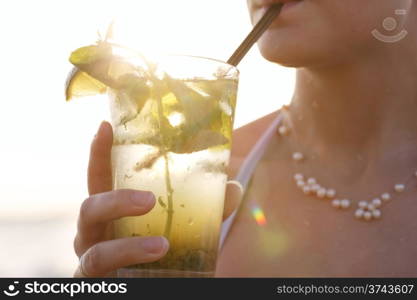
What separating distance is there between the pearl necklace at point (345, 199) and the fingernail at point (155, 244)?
4.42 ft

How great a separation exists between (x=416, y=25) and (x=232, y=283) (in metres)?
1.50

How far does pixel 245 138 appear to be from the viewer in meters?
3.11

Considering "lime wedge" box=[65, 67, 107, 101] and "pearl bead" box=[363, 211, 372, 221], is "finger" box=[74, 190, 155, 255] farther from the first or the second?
"pearl bead" box=[363, 211, 372, 221]

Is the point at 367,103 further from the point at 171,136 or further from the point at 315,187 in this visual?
the point at 171,136

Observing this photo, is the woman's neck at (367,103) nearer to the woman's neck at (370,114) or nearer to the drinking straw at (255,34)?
the woman's neck at (370,114)

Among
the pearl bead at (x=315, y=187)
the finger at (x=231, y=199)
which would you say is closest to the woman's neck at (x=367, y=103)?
the pearl bead at (x=315, y=187)

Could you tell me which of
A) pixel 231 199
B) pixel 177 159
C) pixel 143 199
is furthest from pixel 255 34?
pixel 143 199

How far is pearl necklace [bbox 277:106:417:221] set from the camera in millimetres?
2576

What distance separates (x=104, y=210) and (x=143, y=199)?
0.48 feet

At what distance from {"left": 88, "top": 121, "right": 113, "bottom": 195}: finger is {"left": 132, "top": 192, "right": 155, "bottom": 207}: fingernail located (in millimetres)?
328

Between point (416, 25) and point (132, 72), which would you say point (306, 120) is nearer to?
point (416, 25)

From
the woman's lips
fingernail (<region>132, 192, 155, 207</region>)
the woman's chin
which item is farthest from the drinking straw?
fingernail (<region>132, 192, 155, 207</region>)

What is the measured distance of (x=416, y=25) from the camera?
2.68m

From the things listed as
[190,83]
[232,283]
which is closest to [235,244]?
[232,283]
